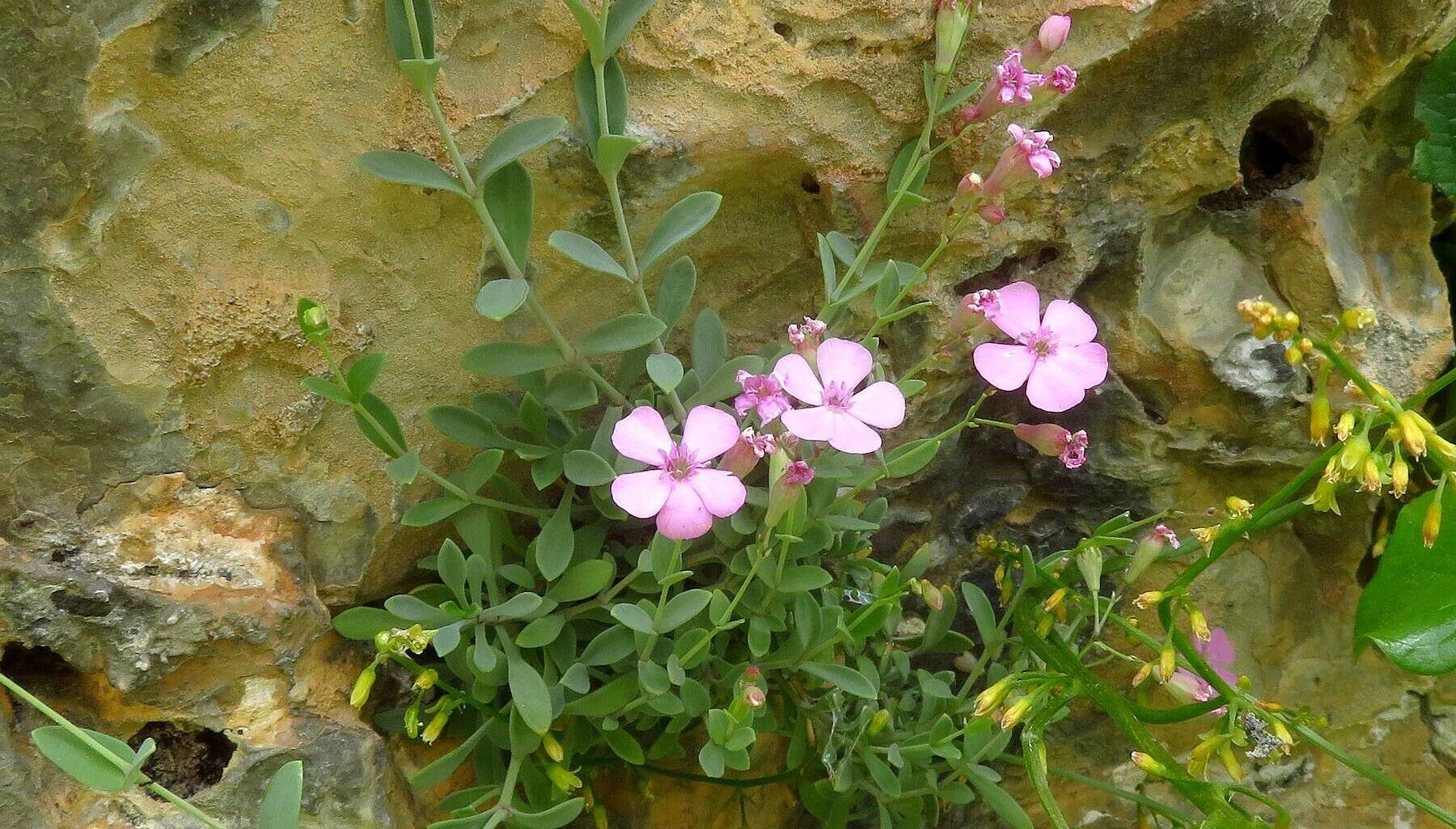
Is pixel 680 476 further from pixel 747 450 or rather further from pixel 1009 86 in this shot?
pixel 1009 86

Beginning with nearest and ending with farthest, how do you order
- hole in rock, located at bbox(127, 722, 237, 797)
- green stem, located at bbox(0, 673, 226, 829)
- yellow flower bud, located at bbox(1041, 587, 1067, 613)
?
green stem, located at bbox(0, 673, 226, 829)
hole in rock, located at bbox(127, 722, 237, 797)
yellow flower bud, located at bbox(1041, 587, 1067, 613)

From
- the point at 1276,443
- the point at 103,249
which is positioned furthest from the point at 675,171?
the point at 1276,443

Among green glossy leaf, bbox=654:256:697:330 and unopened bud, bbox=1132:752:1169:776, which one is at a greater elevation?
green glossy leaf, bbox=654:256:697:330

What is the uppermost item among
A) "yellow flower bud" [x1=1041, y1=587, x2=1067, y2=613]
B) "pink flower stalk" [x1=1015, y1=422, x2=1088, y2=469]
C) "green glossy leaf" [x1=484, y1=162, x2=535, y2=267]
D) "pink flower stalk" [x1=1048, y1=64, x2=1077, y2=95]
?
"pink flower stalk" [x1=1048, y1=64, x2=1077, y2=95]

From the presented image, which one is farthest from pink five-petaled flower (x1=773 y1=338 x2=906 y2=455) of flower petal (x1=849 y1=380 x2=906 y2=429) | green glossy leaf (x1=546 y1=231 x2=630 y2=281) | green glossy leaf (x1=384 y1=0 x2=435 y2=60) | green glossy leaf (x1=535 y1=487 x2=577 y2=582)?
green glossy leaf (x1=384 y1=0 x2=435 y2=60)

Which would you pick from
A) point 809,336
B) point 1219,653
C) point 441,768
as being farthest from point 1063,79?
point 441,768

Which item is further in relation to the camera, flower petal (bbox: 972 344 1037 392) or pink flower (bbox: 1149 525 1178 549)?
pink flower (bbox: 1149 525 1178 549)

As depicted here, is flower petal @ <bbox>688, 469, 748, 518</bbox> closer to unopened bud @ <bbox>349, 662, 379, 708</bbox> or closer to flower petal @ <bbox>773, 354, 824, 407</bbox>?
flower petal @ <bbox>773, 354, 824, 407</bbox>
